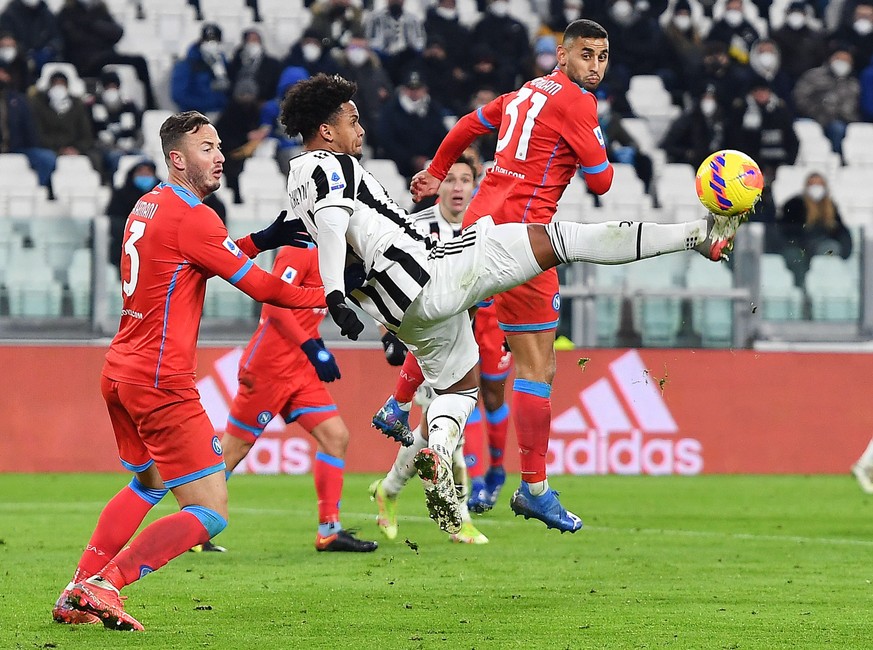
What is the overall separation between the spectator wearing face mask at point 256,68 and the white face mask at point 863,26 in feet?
26.7

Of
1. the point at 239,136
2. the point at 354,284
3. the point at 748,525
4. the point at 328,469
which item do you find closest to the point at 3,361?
the point at 239,136

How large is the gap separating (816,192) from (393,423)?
397 inches

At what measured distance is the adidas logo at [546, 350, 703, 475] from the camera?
1381 cm

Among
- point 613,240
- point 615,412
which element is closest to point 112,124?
point 615,412

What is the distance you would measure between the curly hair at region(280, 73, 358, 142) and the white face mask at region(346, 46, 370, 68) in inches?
444

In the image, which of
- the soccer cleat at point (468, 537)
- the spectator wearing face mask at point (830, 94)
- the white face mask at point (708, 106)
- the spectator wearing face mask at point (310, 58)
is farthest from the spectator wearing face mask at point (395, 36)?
the soccer cleat at point (468, 537)

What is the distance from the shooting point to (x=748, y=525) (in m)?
9.94

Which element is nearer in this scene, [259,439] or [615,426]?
[259,439]

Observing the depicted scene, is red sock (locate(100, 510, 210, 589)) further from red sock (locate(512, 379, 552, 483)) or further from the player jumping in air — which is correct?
red sock (locate(512, 379, 552, 483))

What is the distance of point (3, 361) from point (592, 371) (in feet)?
18.3

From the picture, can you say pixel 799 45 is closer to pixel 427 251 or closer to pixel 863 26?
pixel 863 26

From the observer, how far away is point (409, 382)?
312 inches

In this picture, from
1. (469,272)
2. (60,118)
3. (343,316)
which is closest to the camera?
(343,316)

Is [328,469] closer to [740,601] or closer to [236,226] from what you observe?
[740,601]
